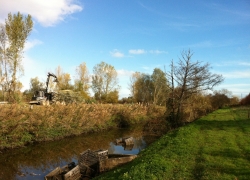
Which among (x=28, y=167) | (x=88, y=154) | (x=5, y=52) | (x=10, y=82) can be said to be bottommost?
(x=28, y=167)

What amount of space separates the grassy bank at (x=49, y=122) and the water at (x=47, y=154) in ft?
3.06

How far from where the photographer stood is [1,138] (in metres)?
16.3

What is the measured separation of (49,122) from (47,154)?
5.04 metres

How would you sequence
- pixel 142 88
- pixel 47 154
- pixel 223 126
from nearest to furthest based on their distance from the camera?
pixel 47 154, pixel 223 126, pixel 142 88

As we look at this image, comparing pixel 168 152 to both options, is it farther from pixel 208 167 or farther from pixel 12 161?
pixel 12 161

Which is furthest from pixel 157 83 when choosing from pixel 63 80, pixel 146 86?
pixel 63 80

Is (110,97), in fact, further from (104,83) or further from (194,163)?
(194,163)

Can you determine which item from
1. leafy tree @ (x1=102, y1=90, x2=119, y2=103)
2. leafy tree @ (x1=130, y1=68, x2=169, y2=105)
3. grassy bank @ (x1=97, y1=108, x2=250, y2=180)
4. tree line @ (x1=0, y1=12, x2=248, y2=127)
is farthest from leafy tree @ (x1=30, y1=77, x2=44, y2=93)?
grassy bank @ (x1=97, y1=108, x2=250, y2=180)

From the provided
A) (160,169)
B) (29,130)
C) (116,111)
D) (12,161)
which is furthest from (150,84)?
(160,169)

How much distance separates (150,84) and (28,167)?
176 feet

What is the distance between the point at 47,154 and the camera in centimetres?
1585

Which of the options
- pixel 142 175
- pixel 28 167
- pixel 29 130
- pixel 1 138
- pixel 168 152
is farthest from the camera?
pixel 29 130

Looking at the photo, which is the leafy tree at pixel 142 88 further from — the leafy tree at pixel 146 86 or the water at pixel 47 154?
the water at pixel 47 154

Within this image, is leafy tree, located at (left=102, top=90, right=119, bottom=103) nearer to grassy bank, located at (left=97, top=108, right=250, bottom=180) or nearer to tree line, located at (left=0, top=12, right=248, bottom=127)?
tree line, located at (left=0, top=12, right=248, bottom=127)
